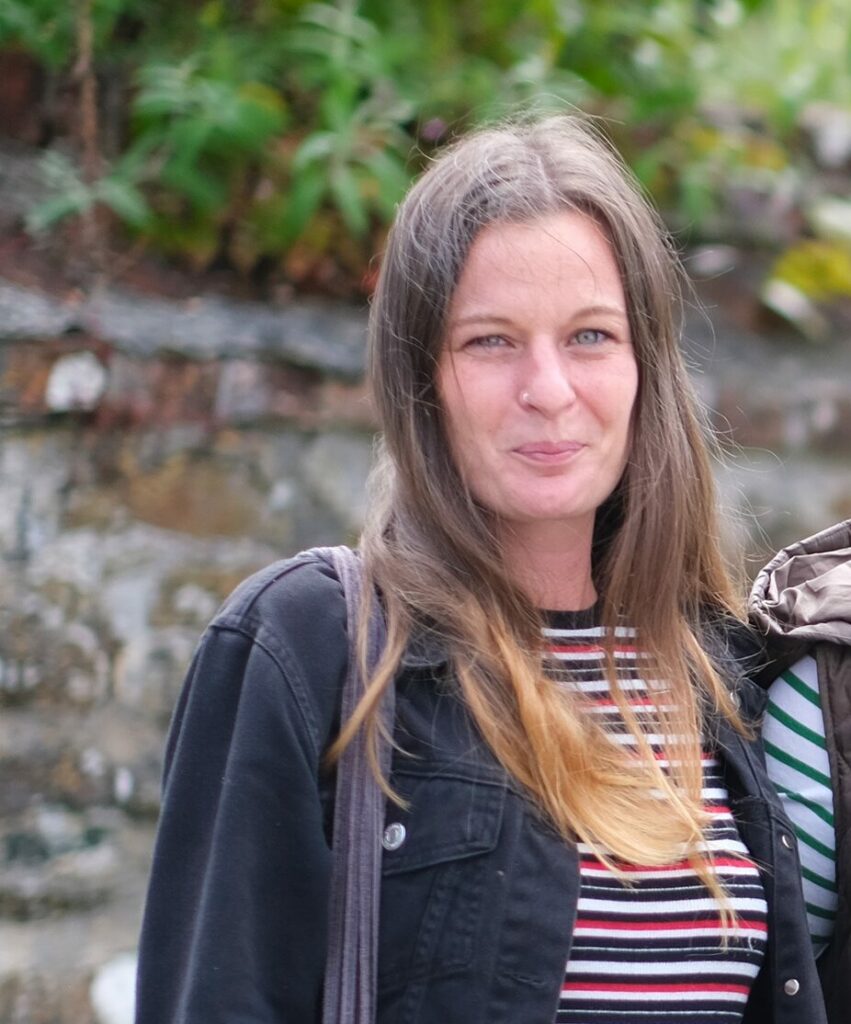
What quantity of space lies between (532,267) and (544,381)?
131mm

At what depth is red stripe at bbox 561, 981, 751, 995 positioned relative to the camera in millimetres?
1437

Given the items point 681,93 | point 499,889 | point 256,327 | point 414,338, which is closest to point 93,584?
point 256,327

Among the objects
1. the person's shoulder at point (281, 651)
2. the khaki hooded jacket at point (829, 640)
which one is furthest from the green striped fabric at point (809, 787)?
the person's shoulder at point (281, 651)

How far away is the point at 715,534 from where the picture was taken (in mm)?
1818

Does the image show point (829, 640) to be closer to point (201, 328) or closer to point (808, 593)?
point (808, 593)

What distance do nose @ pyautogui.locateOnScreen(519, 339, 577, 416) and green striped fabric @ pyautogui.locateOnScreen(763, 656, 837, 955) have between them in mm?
516

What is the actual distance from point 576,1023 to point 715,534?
2.23 ft

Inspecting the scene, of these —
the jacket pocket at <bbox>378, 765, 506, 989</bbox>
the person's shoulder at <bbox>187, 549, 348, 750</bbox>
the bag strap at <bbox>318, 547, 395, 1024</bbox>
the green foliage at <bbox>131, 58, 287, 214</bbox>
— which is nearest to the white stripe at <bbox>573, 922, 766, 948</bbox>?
the jacket pocket at <bbox>378, 765, 506, 989</bbox>

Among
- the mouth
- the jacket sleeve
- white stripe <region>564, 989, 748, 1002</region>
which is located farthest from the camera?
the mouth

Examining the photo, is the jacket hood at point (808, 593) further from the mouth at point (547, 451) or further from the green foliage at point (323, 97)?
the green foliage at point (323, 97)

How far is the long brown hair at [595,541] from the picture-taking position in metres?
1.49

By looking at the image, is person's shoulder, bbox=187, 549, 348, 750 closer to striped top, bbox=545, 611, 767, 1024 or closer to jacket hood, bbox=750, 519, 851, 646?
striped top, bbox=545, 611, 767, 1024

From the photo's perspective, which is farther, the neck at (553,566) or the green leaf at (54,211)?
the green leaf at (54,211)

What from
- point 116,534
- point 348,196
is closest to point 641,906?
point 116,534
